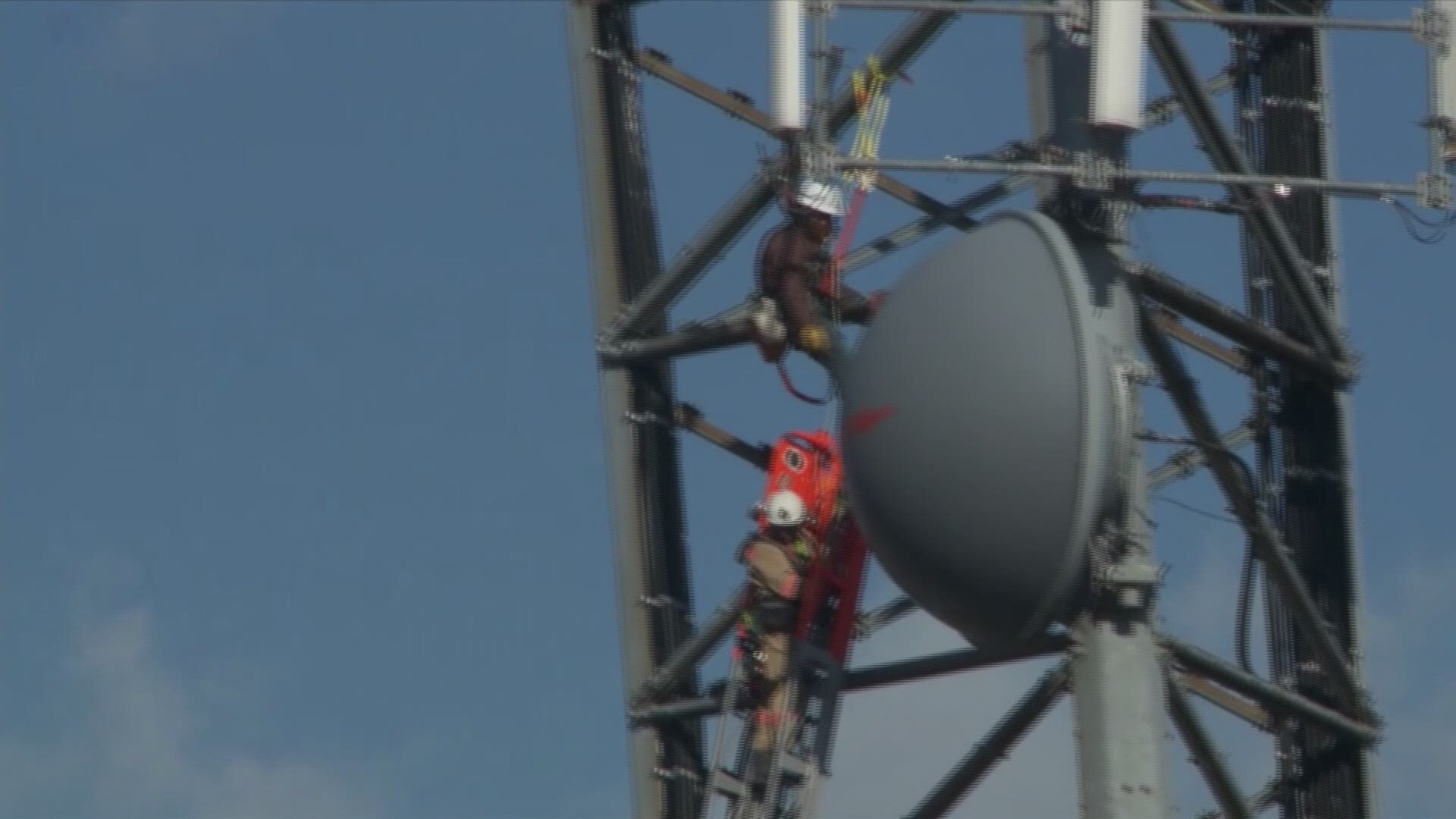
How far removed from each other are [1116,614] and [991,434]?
7.01 feet

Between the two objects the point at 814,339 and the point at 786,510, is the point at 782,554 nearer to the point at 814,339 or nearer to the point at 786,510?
the point at 786,510

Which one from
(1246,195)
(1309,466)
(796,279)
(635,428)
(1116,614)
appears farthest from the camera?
(635,428)

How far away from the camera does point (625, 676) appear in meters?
41.4

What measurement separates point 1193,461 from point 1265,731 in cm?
390

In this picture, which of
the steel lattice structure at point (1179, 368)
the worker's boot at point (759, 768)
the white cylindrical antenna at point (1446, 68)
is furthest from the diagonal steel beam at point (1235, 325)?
the worker's boot at point (759, 768)

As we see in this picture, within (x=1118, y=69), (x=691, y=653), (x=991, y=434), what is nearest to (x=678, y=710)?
(x=691, y=653)

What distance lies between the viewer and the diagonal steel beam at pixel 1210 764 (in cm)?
3653

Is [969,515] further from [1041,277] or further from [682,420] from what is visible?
[682,420]

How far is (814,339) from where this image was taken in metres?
38.0

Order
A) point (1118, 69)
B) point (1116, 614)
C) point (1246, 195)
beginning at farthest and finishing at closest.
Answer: point (1246, 195)
point (1118, 69)
point (1116, 614)

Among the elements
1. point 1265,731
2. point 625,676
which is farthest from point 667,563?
point 1265,731

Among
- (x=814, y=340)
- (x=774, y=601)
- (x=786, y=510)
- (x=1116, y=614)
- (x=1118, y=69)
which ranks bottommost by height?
(x=1116, y=614)

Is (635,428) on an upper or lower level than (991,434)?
upper

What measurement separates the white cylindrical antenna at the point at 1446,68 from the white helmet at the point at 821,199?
571 cm
